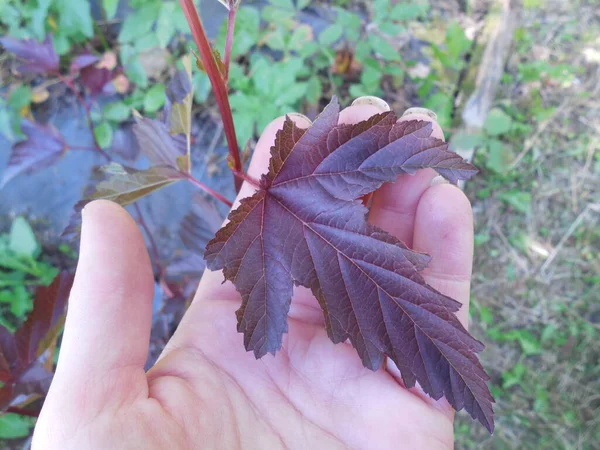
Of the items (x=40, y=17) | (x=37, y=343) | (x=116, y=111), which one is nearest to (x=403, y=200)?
(x=37, y=343)

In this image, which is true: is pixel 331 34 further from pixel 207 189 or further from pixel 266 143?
pixel 207 189

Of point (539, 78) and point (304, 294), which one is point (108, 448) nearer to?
point (304, 294)

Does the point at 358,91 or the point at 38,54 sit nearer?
the point at 38,54

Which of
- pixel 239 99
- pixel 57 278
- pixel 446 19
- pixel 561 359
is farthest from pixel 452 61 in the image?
pixel 57 278

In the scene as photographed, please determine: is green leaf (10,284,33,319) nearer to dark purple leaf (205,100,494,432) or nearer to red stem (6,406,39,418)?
red stem (6,406,39,418)

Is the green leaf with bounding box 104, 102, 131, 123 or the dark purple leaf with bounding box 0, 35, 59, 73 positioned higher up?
the dark purple leaf with bounding box 0, 35, 59, 73

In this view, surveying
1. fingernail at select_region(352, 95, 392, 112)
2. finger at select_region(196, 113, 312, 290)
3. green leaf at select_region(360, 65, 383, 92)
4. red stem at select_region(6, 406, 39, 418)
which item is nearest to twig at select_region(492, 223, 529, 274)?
green leaf at select_region(360, 65, 383, 92)

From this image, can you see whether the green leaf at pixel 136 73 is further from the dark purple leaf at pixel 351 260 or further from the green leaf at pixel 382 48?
the dark purple leaf at pixel 351 260
